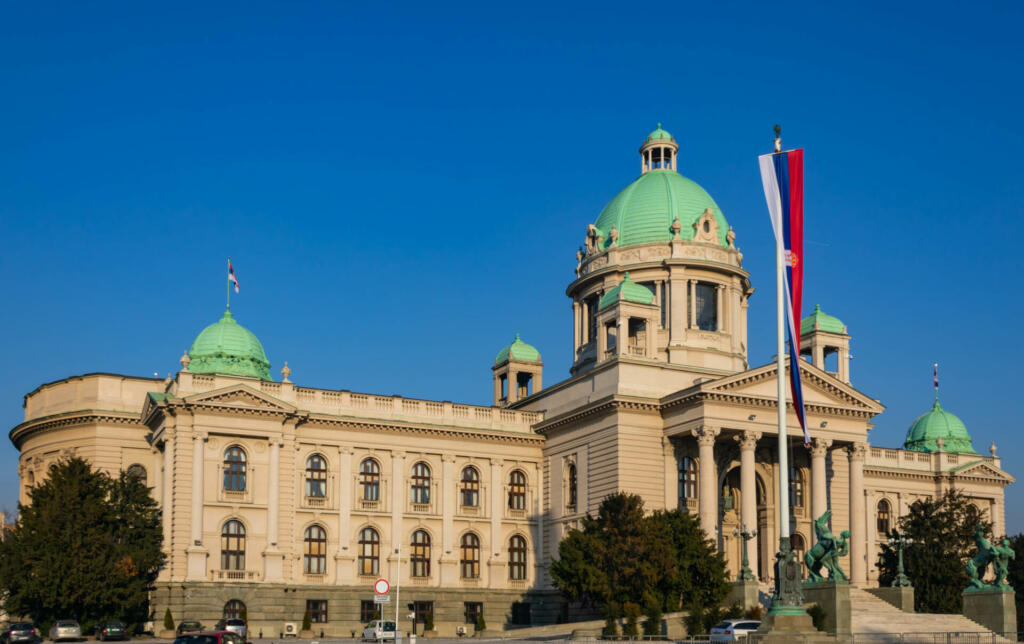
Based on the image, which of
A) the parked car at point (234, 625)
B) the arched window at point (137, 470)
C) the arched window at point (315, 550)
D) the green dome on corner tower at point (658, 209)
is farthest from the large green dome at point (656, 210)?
the parked car at point (234, 625)

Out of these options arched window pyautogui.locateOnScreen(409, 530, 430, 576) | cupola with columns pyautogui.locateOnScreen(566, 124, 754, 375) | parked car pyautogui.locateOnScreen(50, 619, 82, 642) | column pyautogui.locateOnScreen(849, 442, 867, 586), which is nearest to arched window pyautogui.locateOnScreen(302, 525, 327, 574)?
arched window pyautogui.locateOnScreen(409, 530, 430, 576)

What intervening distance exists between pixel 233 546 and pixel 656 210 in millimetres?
36017

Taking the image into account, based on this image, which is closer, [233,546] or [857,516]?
[233,546]

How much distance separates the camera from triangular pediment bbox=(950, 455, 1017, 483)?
99.8 meters

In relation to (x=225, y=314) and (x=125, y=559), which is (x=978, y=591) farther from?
(x=225, y=314)

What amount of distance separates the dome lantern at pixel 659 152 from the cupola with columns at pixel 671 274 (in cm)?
161

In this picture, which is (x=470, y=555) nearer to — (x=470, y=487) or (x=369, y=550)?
(x=470, y=487)

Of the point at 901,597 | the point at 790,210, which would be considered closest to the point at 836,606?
the point at 901,597

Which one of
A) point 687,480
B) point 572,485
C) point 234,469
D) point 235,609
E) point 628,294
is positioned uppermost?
point 628,294

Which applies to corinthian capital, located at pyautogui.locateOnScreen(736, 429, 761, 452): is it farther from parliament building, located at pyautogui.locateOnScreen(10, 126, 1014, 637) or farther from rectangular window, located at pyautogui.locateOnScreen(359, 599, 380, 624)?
rectangular window, located at pyautogui.locateOnScreen(359, 599, 380, 624)

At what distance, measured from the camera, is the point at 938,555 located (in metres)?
74.9

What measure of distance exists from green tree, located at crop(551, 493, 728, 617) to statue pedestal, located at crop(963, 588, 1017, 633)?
39.9 ft

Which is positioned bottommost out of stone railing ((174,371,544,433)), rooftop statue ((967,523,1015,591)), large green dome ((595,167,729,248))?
rooftop statue ((967,523,1015,591))

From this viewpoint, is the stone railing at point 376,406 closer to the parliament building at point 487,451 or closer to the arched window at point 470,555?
the parliament building at point 487,451
